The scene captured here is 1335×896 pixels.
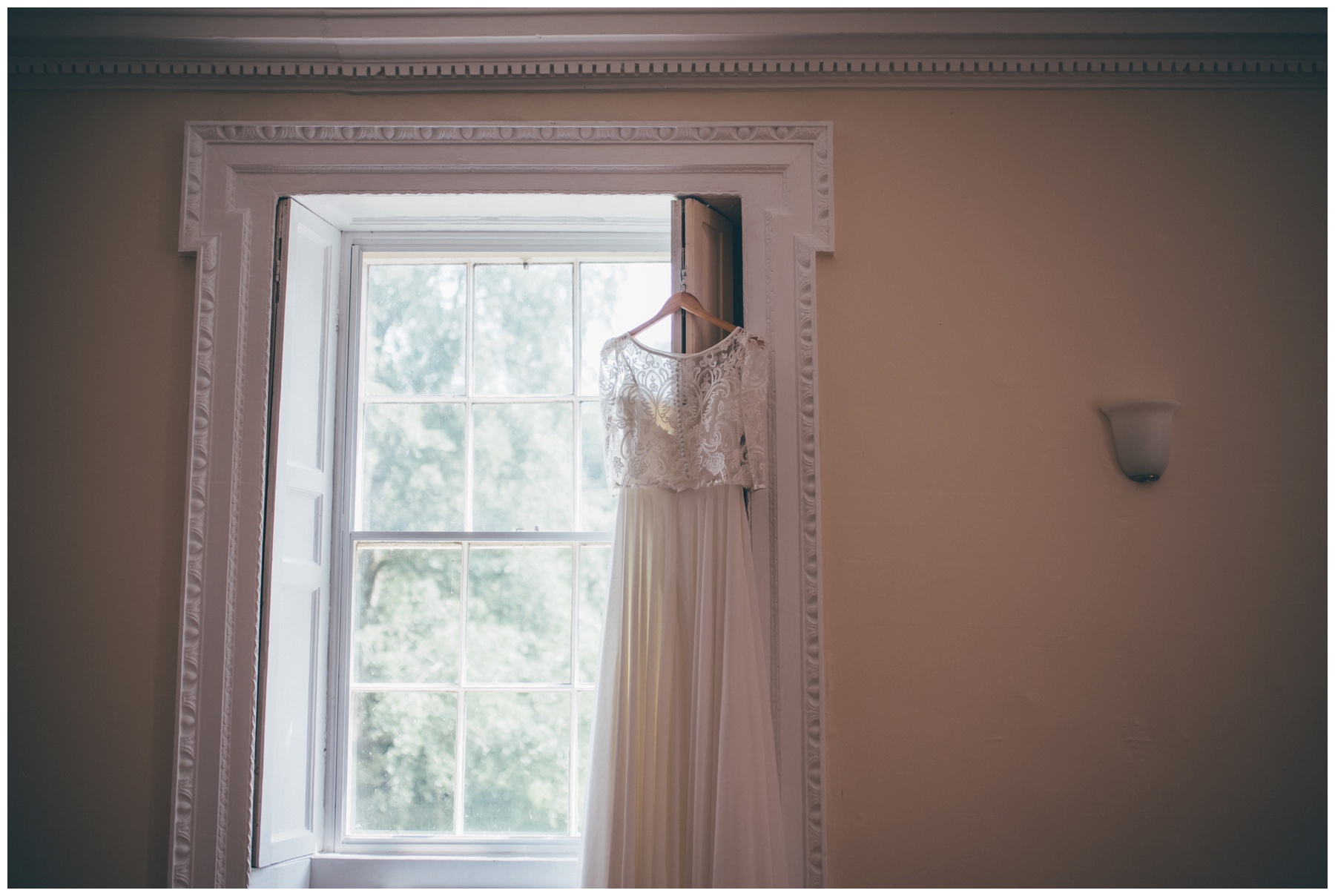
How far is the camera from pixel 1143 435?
2248 mm

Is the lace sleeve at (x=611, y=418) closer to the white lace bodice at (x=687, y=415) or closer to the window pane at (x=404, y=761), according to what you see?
the white lace bodice at (x=687, y=415)

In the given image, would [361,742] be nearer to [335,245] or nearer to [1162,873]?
[335,245]

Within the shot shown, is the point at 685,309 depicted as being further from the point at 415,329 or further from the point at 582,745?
the point at 582,745

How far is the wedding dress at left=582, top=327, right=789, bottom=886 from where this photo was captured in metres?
2.09

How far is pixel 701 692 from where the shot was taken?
6.98ft

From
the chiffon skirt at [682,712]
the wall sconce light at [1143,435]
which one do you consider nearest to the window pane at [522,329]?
the chiffon skirt at [682,712]

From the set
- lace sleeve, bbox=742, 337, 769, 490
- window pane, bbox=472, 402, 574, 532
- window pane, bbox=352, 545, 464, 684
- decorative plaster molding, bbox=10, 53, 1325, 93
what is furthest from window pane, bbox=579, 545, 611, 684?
decorative plaster molding, bbox=10, 53, 1325, 93

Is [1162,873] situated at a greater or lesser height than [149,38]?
lesser

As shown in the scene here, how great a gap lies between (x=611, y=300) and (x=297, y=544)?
115 cm

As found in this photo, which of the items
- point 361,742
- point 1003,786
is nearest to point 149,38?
point 361,742

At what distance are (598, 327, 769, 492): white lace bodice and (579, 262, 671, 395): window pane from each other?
47 cm

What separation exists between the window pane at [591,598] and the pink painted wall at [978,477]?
708mm

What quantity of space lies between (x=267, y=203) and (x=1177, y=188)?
95.9 inches

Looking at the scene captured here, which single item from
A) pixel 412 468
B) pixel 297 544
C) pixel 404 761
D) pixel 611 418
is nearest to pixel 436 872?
pixel 404 761
